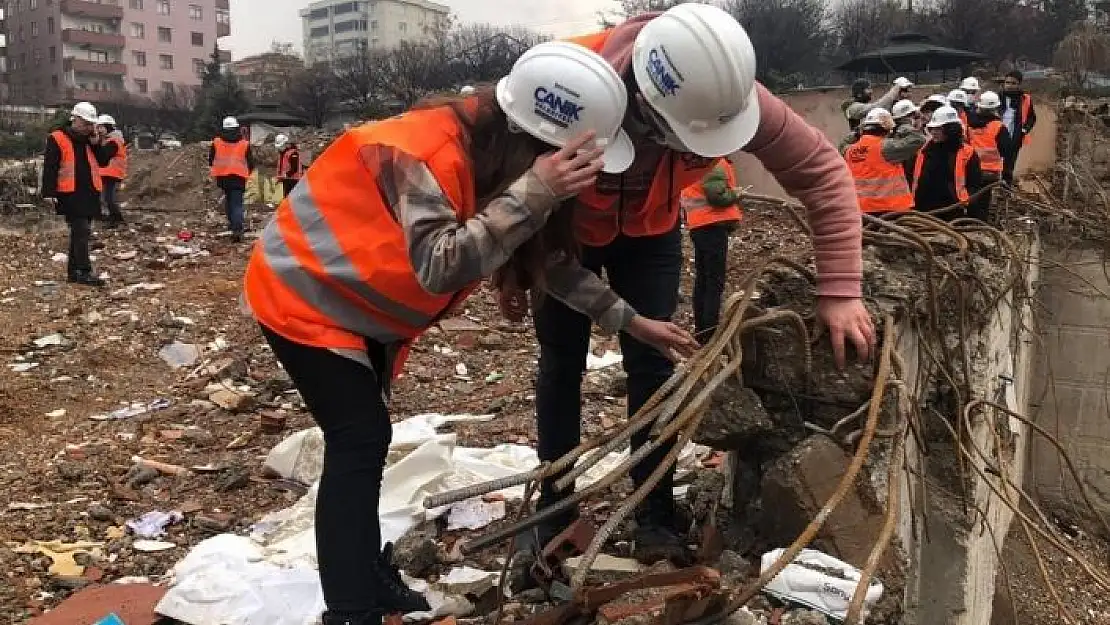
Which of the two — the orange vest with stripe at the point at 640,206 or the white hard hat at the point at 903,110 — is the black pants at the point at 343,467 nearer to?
the orange vest with stripe at the point at 640,206

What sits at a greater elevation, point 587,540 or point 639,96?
point 639,96

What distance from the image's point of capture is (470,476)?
3.44 metres

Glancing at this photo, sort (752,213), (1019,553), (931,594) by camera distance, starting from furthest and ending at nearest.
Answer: (752,213), (1019,553), (931,594)

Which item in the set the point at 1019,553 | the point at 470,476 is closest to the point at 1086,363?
the point at 1019,553

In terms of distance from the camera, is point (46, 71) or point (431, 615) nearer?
point (431, 615)

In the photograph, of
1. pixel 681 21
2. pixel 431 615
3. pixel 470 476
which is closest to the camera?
pixel 681 21

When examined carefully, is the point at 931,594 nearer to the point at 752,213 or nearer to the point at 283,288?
the point at 283,288

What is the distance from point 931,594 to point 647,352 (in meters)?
1.44

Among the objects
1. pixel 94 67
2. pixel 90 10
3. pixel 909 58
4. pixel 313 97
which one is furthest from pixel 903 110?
pixel 90 10

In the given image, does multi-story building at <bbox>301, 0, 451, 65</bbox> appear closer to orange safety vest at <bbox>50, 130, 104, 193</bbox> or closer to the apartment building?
the apartment building

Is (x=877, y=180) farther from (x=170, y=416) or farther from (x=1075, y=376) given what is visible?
(x=170, y=416)

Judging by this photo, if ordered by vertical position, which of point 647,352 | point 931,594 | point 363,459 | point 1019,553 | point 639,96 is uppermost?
point 639,96

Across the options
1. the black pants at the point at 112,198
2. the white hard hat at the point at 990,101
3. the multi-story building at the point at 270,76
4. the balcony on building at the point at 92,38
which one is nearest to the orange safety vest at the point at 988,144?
the white hard hat at the point at 990,101

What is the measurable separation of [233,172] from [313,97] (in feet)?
60.2
